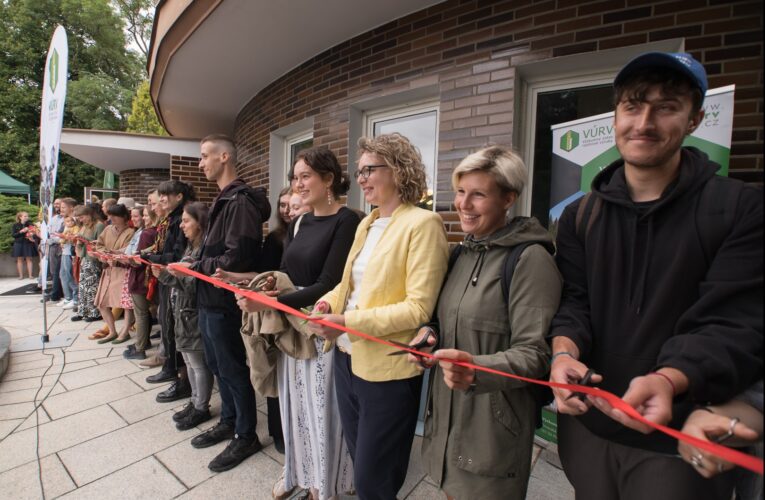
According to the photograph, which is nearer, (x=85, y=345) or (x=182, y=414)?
(x=182, y=414)

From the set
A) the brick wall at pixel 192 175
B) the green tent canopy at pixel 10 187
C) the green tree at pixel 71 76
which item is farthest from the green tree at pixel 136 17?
the brick wall at pixel 192 175

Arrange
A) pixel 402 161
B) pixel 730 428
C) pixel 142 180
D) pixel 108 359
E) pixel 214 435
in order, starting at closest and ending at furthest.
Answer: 1. pixel 730 428
2. pixel 402 161
3. pixel 214 435
4. pixel 108 359
5. pixel 142 180

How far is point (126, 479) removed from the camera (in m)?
2.49

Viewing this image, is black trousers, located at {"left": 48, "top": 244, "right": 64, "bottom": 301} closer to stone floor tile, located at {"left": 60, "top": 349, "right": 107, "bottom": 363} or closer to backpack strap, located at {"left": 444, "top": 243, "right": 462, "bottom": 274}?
stone floor tile, located at {"left": 60, "top": 349, "right": 107, "bottom": 363}

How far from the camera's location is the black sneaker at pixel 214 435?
2.85 meters

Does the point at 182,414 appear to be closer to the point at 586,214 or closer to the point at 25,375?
the point at 25,375

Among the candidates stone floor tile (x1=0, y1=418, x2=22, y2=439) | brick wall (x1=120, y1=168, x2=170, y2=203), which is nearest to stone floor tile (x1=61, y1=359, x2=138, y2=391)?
stone floor tile (x1=0, y1=418, x2=22, y2=439)

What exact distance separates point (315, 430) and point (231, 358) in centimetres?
90

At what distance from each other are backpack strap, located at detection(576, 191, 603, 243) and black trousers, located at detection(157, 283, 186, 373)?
12.4ft

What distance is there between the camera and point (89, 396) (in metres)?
3.74

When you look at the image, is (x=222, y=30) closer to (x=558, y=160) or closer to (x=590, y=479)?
(x=558, y=160)

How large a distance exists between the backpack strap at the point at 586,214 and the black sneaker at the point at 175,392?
4.04m

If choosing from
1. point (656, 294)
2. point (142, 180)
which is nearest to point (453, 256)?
point (656, 294)

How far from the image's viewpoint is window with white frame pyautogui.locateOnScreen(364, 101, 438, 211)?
3637 mm
